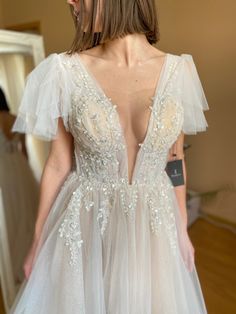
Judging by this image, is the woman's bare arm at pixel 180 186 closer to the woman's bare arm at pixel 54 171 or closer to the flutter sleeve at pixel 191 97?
the flutter sleeve at pixel 191 97

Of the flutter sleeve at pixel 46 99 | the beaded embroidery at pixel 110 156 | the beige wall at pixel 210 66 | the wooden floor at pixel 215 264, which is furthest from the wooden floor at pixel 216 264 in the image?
the flutter sleeve at pixel 46 99

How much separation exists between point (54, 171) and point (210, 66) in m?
1.55

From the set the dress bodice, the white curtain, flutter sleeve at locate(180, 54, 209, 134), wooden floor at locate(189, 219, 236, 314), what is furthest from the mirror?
wooden floor at locate(189, 219, 236, 314)

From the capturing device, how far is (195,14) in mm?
2145

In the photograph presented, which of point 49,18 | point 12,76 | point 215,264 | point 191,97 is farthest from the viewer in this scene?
point 49,18

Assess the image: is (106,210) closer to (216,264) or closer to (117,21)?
(117,21)

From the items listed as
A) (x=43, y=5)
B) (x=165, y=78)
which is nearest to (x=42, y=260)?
(x=165, y=78)

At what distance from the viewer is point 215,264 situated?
202cm

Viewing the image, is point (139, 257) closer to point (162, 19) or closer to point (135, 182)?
point (135, 182)

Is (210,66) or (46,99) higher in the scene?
(46,99)

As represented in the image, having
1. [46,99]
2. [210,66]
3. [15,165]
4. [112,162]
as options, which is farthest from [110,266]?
[210,66]

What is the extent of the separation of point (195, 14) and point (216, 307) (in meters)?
1.68

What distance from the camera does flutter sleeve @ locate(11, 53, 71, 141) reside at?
86cm

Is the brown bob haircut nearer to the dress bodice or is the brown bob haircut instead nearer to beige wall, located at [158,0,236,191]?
the dress bodice
